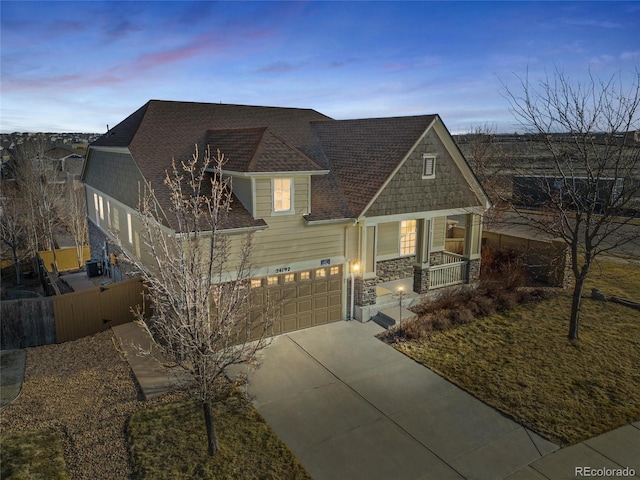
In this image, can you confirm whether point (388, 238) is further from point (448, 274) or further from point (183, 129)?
point (183, 129)

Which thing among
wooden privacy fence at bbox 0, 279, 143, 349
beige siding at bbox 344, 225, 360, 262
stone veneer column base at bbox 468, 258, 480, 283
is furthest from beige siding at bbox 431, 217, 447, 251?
wooden privacy fence at bbox 0, 279, 143, 349

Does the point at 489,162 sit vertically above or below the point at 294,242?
above

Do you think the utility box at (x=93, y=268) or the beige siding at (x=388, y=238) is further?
the utility box at (x=93, y=268)

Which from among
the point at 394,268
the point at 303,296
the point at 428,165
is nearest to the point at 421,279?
the point at 394,268

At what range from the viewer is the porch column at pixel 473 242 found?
17.6 metres

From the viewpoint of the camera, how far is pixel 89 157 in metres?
21.7

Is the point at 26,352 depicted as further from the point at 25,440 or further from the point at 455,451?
the point at 455,451

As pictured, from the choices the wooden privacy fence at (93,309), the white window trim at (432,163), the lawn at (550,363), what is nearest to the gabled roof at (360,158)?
the white window trim at (432,163)

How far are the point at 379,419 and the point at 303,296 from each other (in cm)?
553

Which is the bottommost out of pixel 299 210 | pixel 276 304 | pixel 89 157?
pixel 276 304

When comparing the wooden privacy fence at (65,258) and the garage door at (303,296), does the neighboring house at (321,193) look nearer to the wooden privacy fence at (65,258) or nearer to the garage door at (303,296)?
the garage door at (303,296)

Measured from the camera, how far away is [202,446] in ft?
27.9

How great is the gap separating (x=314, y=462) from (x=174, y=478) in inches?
101

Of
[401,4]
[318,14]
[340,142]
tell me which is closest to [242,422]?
[340,142]
